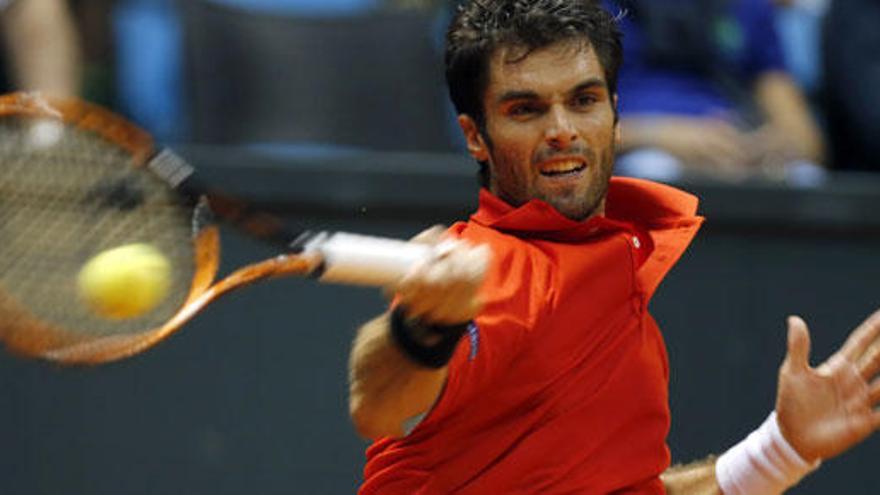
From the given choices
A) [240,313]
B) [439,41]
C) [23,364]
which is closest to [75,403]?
[23,364]

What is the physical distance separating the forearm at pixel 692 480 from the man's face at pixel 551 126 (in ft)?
2.23

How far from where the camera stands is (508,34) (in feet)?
10.3

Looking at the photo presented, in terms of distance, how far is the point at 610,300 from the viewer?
3.13 meters

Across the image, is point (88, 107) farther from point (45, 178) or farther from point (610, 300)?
point (610, 300)

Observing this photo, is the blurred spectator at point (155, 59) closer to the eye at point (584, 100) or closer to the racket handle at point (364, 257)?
the eye at point (584, 100)

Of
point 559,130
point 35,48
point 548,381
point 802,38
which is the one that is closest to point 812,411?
point 548,381

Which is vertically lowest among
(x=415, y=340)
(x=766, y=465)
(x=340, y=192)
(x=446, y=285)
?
(x=340, y=192)

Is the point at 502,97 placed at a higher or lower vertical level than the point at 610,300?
higher

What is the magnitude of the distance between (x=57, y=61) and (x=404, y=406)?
2733 mm

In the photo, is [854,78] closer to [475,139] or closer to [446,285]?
[475,139]

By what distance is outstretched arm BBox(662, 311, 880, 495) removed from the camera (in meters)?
3.43

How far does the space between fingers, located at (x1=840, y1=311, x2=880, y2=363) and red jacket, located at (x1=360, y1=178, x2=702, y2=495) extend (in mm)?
455

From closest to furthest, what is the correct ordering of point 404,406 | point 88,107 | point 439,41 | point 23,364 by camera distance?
point 404,406, point 88,107, point 23,364, point 439,41

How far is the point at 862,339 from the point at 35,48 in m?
2.71
